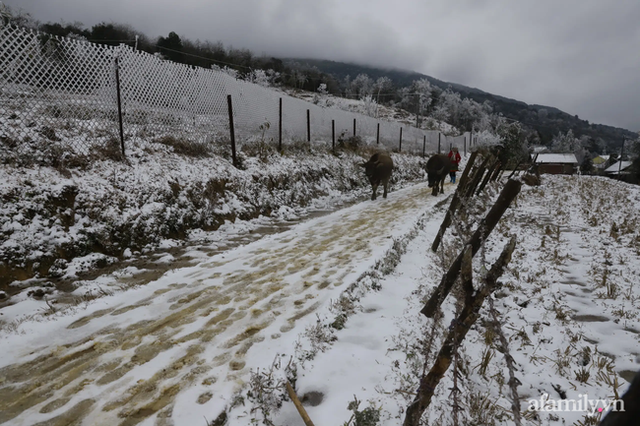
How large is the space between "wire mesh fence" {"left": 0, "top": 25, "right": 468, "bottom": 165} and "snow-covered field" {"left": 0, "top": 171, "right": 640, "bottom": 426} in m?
3.67

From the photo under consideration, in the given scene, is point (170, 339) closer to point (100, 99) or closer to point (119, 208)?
point (119, 208)

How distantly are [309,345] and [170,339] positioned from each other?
1313 millimetres

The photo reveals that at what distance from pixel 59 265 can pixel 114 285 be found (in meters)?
0.95

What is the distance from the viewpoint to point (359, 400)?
2.31 m

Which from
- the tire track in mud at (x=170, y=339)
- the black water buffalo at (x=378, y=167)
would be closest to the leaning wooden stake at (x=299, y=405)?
the tire track in mud at (x=170, y=339)

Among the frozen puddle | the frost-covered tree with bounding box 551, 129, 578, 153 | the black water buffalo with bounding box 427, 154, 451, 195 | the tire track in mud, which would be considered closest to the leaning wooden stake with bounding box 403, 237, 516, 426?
the tire track in mud

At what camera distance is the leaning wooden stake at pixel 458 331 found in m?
1.48

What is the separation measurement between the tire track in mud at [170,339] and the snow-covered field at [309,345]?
0.04 ft

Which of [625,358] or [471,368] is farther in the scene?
[625,358]

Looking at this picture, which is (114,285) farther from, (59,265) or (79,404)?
(79,404)

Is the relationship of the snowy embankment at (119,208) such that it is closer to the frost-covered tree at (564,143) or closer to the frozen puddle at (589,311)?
the frozen puddle at (589,311)

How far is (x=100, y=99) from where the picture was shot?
6.97m

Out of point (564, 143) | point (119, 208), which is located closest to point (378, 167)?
point (119, 208)

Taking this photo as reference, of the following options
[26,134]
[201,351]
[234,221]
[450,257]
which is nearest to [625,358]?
[450,257]
